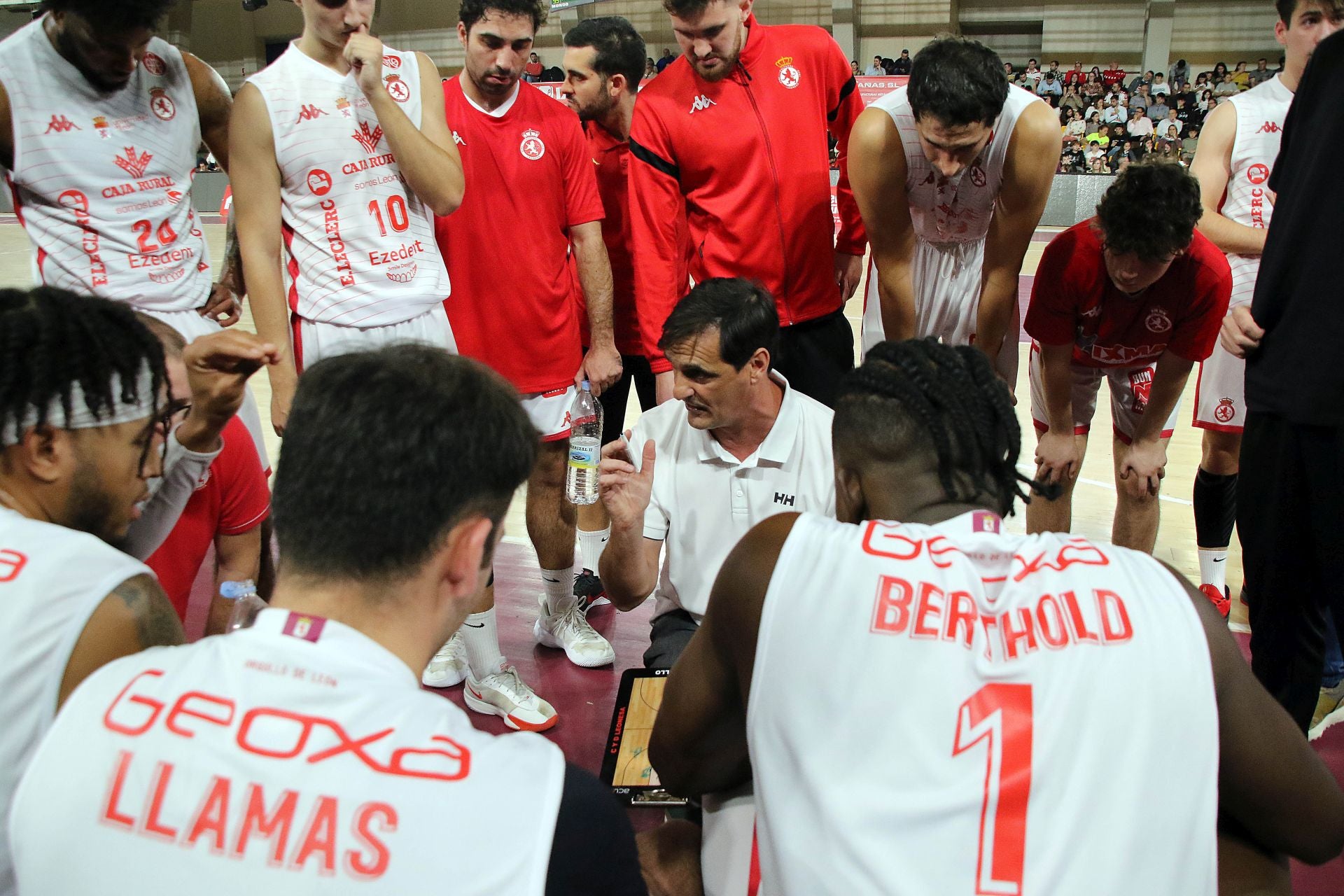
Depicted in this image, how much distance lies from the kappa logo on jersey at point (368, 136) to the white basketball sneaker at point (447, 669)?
5.70 ft

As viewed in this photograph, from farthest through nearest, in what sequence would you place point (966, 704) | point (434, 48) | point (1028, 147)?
point (434, 48)
point (1028, 147)
point (966, 704)

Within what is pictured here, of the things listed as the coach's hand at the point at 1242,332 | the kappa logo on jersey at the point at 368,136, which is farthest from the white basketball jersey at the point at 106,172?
the coach's hand at the point at 1242,332

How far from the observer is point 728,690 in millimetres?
1774

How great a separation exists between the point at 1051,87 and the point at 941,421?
21441mm

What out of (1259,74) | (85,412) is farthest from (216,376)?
(1259,74)

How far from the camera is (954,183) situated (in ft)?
11.8

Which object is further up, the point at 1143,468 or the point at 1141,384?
the point at 1141,384

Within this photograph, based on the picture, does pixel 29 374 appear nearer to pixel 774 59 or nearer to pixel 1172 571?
pixel 1172 571

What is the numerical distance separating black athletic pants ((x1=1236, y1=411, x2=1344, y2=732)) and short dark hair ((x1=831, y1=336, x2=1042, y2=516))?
3.20ft

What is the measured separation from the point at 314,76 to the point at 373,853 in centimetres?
269

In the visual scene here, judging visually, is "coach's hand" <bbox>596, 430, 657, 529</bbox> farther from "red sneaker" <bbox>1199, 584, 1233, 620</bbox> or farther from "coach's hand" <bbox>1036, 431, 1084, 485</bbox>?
"red sneaker" <bbox>1199, 584, 1233, 620</bbox>

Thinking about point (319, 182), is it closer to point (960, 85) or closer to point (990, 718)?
point (960, 85)

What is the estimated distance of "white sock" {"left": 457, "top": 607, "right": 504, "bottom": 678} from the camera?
3.54m

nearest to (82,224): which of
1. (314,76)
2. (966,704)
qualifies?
(314,76)
